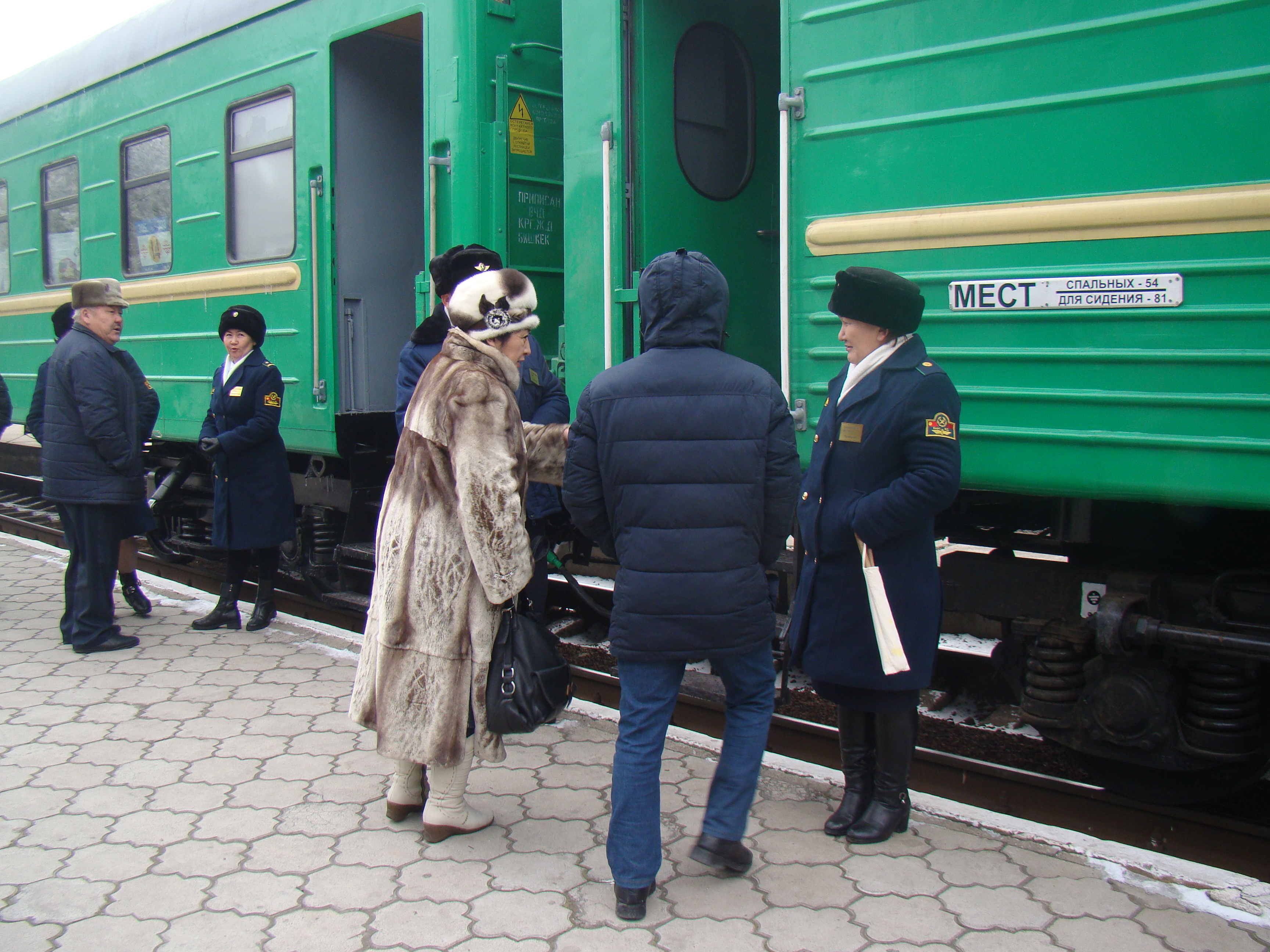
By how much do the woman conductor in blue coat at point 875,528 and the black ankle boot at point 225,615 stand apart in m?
3.48

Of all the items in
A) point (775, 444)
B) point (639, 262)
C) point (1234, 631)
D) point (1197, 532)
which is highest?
point (639, 262)

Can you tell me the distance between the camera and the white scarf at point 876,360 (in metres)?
2.95

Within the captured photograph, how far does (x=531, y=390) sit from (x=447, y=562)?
48.7 inches

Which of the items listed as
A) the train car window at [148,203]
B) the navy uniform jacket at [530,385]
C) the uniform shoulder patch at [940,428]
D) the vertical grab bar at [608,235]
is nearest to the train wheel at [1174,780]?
the uniform shoulder patch at [940,428]

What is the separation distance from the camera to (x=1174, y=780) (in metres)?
3.37

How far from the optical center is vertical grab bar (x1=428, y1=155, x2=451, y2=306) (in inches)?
194

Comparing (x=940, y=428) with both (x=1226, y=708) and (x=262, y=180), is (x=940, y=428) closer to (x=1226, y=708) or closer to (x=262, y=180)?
(x=1226, y=708)

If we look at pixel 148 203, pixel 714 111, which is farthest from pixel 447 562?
pixel 148 203

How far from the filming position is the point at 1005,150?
3076 millimetres

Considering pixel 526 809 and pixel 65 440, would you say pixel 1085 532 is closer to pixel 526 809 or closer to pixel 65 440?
pixel 526 809

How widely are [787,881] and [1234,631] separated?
1.46 meters

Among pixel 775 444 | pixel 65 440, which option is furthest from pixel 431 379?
pixel 65 440

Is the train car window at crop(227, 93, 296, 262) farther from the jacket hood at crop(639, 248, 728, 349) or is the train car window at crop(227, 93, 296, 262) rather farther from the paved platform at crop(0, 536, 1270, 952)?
the jacket hood at crop(639, 248, 728, 349)

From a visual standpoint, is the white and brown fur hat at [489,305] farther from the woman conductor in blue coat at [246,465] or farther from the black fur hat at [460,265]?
the woman conductor in blue coat at [246,465]
